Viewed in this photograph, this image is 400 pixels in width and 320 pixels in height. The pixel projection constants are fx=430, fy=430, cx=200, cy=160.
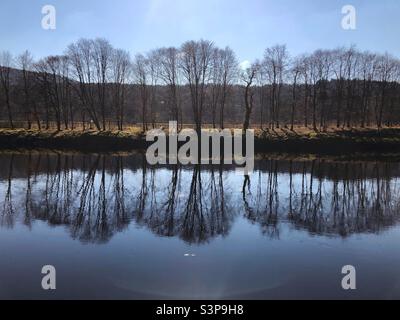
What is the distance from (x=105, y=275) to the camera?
12945 millimetres

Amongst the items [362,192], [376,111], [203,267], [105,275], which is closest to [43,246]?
[105,275]

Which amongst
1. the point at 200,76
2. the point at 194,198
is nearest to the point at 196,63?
the point at 200,76

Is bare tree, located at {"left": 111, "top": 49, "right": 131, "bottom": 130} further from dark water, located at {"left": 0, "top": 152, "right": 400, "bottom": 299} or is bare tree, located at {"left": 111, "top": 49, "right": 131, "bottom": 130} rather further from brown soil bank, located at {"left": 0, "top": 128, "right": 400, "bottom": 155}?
dark water, located at {"left": 0, "top": 152, "right": 400, "bottom": 299}

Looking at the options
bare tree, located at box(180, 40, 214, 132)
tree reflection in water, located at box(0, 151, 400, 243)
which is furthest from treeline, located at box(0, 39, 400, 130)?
tree reflection in water, located at box(0, 151, 400, 243)

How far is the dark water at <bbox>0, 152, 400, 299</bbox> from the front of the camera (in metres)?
12.3

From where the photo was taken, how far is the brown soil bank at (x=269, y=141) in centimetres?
5616

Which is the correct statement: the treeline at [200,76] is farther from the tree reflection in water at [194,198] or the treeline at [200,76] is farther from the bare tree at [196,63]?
the tree reflection in water at [194,198]

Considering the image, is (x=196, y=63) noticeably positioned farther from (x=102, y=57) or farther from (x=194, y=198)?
(x=194, y=198)

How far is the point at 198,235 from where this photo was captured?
17.7 m

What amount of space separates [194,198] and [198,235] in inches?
304

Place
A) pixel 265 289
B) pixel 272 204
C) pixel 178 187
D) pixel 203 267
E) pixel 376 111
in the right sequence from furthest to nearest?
pixel 376 111 < pixel 178 187 < pixel 272 204 < pixel 203 267 < pixel 265 289
